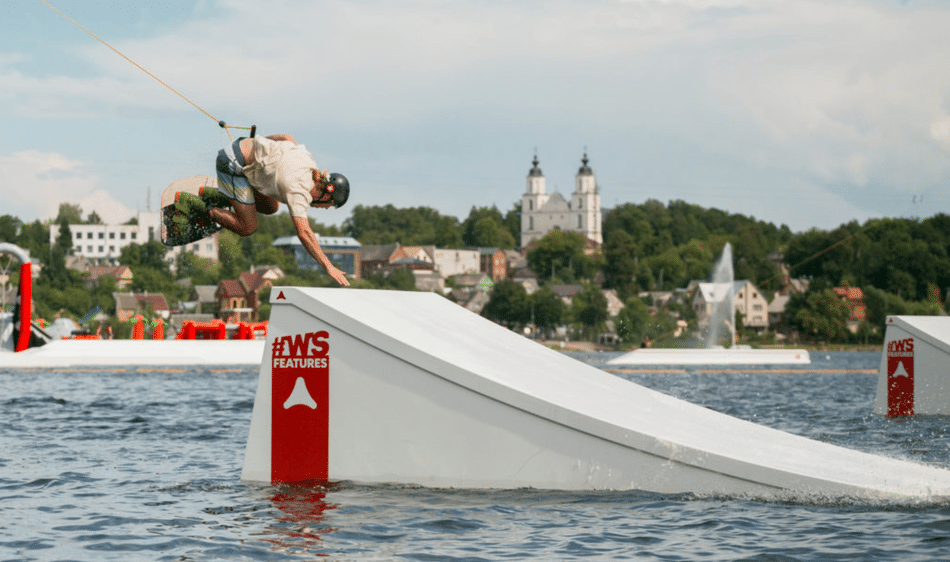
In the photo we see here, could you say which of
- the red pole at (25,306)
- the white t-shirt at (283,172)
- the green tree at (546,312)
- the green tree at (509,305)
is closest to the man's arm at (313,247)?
the white t-shirt at (283,172)

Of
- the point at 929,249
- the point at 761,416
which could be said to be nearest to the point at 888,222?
the point at 929,249

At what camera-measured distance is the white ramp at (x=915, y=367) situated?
16.3 meters

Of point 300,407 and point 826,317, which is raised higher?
point 300,407

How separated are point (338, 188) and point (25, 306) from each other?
→ 1073 inches

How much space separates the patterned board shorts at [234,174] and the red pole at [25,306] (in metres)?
24.6

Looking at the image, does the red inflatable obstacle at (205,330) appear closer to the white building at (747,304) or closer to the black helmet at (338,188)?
the black helmet at (338,188)

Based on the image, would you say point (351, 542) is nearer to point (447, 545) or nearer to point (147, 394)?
point (447, 545)

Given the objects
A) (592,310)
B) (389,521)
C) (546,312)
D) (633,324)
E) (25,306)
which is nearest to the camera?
(389,521)

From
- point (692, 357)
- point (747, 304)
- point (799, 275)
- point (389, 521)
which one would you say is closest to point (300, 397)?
point (389, 521)

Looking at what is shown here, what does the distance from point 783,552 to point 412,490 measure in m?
3.13

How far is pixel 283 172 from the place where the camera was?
950cm

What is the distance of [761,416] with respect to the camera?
17984mm

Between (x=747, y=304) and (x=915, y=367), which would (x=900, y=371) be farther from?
(x=747, y=304)

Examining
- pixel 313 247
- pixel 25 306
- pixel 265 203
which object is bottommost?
pixel 25 306
